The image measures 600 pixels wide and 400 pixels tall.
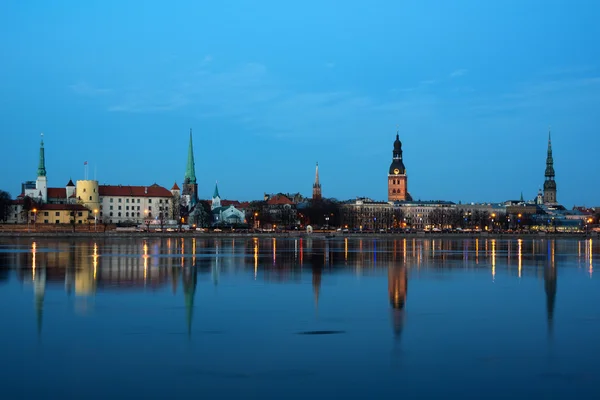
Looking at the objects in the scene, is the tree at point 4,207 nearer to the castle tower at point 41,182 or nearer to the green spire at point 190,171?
the castle tower at point 41,182

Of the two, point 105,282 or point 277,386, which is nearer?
point 277,386

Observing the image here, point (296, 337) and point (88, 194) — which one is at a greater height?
point (88, 194)

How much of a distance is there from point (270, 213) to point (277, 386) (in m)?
134

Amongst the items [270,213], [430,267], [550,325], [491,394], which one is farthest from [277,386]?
[270,213]

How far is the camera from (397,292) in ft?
76.2

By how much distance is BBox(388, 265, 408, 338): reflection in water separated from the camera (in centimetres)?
1689

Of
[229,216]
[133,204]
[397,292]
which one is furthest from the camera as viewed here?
[229,216]

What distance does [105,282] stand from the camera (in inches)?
1011

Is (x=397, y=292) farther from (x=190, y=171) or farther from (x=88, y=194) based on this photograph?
(x=190, y=171)

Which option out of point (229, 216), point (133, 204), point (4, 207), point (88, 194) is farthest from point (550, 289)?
point (229, 216)

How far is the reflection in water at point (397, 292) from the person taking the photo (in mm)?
16891

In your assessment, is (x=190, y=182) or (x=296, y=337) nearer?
(x=296, y=337)

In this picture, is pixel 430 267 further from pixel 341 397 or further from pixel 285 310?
pixel 341 397

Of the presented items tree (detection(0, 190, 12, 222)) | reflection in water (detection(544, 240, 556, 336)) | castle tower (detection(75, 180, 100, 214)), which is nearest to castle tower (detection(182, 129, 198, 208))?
castle tower (detection(75, 180, 100, 214))
